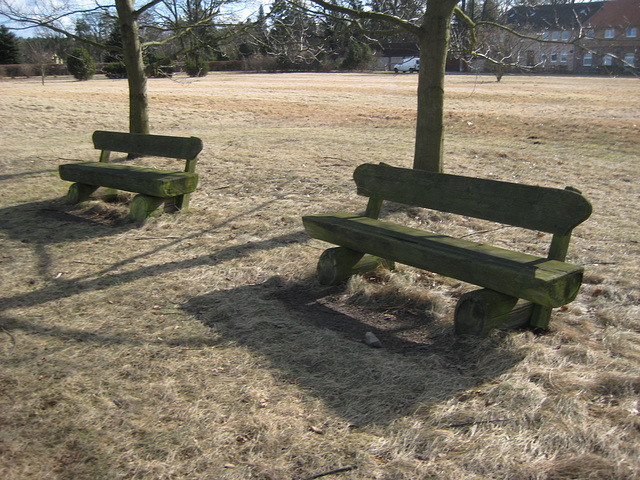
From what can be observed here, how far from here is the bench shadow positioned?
3125 millimetres

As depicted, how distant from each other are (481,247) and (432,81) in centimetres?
328

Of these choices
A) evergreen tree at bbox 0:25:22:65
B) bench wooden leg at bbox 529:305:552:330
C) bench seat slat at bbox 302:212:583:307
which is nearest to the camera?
bench seat slat at bbox 302:212:583:307

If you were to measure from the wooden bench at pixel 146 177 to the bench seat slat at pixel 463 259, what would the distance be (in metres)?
2.38

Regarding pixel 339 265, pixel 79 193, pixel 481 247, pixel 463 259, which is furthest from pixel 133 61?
pixel 463 259

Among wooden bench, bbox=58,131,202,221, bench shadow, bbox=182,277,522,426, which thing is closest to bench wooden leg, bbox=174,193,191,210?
wooden bench, bbox=58,131,202,221

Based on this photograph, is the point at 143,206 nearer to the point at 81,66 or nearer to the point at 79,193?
the point at 79,193

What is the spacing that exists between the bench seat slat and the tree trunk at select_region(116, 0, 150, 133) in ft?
20.0

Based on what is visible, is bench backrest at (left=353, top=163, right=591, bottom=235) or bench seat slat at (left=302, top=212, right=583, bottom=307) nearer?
bench seat slat at (left=302, top=212, right=583, bottom=307)

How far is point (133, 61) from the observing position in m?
9.45

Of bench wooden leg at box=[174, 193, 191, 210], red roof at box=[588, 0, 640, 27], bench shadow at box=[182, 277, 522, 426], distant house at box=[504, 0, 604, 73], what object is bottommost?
bench shadow at box=[182, 277, 522, 426]

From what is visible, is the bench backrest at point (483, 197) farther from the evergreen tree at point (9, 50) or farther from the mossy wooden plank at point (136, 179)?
the evergreen tree at point (9, 50)

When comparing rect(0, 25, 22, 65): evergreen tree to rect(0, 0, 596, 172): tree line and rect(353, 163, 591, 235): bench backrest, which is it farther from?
rect(353, 163, 591, 235): bench backrest

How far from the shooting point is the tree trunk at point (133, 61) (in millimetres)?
9219

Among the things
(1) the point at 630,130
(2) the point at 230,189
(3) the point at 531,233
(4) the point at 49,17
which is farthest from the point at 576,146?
(4) the point at 49,17
